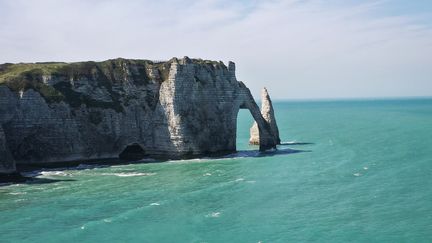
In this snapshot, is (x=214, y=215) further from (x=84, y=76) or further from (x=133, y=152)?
(x=84, y=76)

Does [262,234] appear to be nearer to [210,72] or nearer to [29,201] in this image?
[29,201]

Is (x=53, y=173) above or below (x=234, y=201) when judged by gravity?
above

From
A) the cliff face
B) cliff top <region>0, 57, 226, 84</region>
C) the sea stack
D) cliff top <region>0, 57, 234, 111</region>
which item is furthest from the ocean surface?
cliff top <region>0, 57, 226, 84</region>

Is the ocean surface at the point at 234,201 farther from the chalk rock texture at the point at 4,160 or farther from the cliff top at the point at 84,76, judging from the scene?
the cliff top at the point at 84,76

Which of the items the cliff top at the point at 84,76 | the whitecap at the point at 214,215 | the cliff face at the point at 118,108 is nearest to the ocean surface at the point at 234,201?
the whitecap at the point at 214,215

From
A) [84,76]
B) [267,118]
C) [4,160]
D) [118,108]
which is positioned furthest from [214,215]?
[267,118]

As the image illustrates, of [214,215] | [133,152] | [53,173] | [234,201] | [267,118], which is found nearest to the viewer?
[214,215]

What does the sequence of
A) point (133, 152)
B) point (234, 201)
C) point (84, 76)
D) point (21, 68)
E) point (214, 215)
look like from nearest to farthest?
point (214, 215), point (234, 201), point (21, 68), point (84, 76), point (133, 152)
